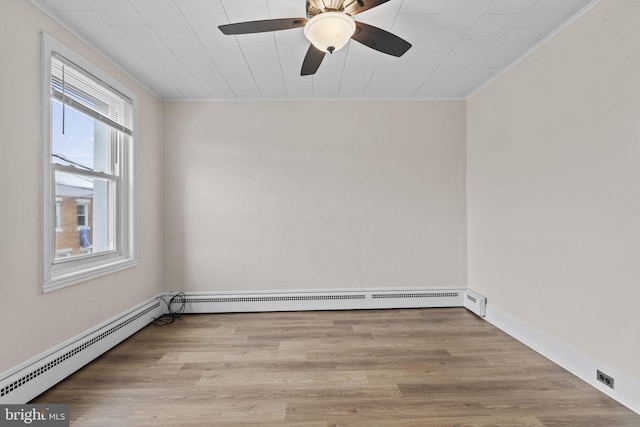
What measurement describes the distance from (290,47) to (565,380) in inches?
126

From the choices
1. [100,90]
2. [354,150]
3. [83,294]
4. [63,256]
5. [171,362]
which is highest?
[100,90]

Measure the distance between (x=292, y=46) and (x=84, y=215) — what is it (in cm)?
222

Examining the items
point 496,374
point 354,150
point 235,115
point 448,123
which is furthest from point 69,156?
point 448,123

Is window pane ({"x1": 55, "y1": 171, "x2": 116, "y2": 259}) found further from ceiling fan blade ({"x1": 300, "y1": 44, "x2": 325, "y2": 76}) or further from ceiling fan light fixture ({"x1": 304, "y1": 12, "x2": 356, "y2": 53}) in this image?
ceiling fan light fixture ({"x1": 304, "y1": 12, "x2": 356, "y2": 53})

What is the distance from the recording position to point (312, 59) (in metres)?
2.18

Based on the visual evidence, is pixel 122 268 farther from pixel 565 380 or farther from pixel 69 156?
pixel 565 380

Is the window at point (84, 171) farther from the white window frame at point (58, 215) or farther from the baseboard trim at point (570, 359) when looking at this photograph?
the baseboard trim at point (570, 359)

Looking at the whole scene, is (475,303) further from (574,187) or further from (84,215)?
(84,215)

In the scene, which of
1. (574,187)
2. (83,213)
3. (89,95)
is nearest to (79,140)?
(89,95)

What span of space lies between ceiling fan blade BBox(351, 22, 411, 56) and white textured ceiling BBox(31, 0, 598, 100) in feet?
1.07

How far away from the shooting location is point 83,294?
243 centimetres

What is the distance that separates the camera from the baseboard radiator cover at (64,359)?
72.4 inches

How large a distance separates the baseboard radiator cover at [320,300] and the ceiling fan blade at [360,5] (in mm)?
2890

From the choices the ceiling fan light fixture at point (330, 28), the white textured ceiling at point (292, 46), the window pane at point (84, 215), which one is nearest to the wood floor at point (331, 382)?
the window pane at point (84, 215)
